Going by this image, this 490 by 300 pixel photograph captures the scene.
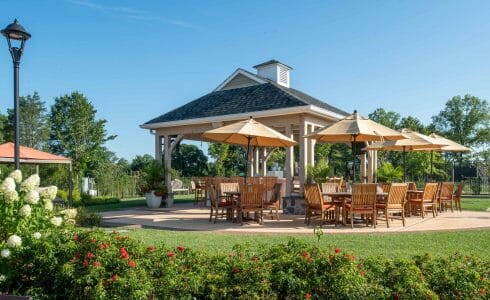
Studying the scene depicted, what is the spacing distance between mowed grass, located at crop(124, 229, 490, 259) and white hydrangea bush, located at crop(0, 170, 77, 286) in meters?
2.04

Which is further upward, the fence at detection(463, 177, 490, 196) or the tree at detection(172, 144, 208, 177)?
the tree at detection(172, 144, 208, 177)

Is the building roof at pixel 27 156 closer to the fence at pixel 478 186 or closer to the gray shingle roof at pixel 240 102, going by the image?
the gray shingle roof at pixel 240 102

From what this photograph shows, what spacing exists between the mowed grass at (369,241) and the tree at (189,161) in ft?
107

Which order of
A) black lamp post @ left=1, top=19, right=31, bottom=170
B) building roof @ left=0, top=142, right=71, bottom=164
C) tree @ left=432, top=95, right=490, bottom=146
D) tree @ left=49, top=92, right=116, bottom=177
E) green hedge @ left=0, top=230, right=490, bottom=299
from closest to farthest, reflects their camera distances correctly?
1. green hedge @ left=0, top=230, right=490, bottom=299
2. black lamp post @ left=1, top=19, right=31, bottom=170
3. building roof @ left=0, top=142, right=71, bottom=164
4. tree @ left=49, top=92, right=116, bottom=177
5. tree @ left=432, top=95, right=490, bottom=146

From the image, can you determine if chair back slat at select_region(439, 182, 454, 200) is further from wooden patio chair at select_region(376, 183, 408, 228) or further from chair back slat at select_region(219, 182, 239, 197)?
chair back slat at select_region(219, 182, 239, 197)

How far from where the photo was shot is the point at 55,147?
4350 centimetres

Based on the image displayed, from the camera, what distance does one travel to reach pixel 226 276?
3.16 metres

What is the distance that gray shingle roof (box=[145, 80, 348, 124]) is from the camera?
12.3 meters

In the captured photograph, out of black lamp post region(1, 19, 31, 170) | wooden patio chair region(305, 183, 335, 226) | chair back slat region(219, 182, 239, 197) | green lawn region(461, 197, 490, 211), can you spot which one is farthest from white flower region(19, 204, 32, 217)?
green lawn region(461, 197, 490, 211)

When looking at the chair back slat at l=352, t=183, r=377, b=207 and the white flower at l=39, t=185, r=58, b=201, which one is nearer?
the white flower at l=39, t=185, r=58, b=201

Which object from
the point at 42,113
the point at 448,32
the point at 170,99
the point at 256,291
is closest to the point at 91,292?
the point at 256,291

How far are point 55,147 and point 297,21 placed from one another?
39166 mm

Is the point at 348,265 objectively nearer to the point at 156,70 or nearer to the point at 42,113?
the point at 156,70

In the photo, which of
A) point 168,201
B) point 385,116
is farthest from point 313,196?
point 385,116
